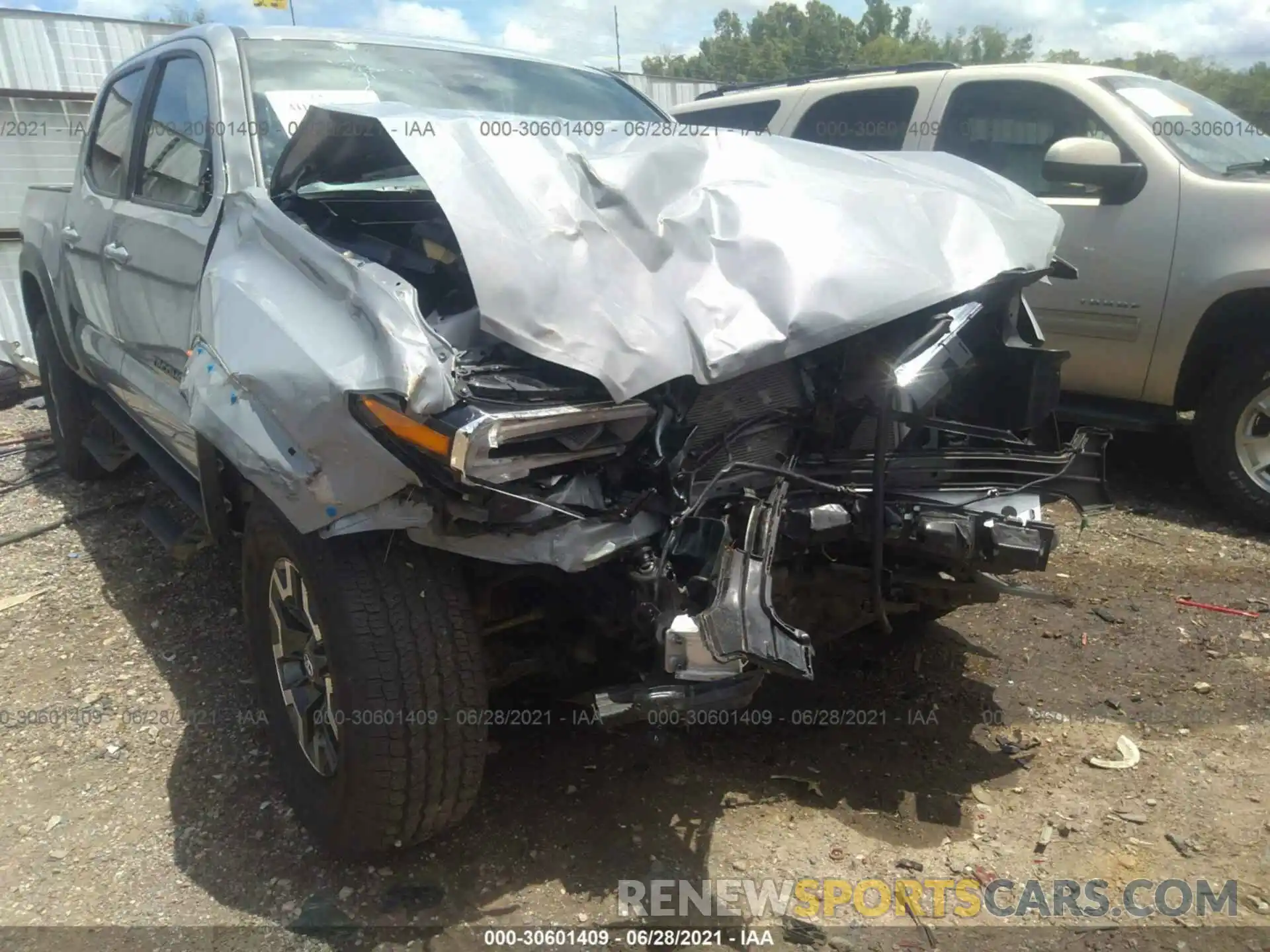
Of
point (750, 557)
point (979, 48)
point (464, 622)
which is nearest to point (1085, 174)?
point (750, 557)

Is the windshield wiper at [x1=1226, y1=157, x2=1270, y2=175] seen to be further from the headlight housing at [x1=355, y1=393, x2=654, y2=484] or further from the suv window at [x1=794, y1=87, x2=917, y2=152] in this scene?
the headlight housing at [x1=355, y1=393, x2=654, y2=484]

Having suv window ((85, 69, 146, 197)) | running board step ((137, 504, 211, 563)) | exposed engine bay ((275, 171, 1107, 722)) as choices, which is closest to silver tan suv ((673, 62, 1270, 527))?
exposed engine bay ((275, 171, 1107, 722))

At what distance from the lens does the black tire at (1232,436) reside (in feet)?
13.3

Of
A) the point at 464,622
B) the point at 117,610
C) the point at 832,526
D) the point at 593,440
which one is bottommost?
the point at 117,610

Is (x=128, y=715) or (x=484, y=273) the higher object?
(x=484, y=273)

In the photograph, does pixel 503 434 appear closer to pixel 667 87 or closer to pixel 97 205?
pixel 97 205

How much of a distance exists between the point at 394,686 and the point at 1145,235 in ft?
12.8

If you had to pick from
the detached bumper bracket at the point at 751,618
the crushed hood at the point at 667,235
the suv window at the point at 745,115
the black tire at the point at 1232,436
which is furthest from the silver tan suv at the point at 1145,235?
the detached bumper bracket at the point at 751,618

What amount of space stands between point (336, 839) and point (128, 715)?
1207 millimetres

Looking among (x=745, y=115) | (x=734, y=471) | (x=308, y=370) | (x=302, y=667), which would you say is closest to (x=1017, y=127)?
(x=745, y=115)

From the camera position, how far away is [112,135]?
391 cm

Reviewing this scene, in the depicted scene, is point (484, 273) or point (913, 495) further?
point (913, 495)

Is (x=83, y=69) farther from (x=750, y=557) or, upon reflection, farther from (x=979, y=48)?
(x=979, y=48)

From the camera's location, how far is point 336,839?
2.22m
